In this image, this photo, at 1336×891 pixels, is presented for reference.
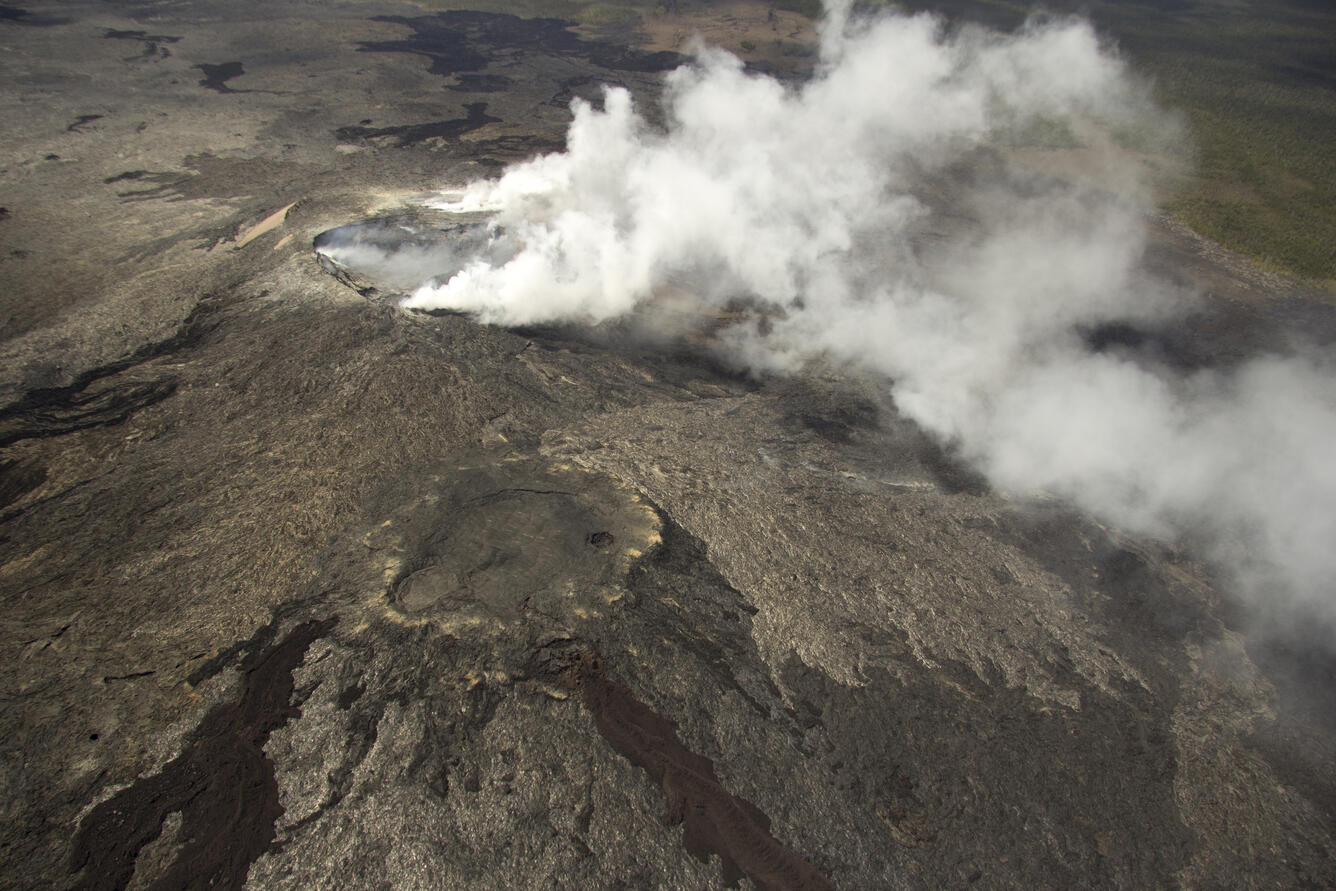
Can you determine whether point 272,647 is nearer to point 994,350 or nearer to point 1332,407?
point 994,350

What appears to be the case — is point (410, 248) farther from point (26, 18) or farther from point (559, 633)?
point (26, 18)

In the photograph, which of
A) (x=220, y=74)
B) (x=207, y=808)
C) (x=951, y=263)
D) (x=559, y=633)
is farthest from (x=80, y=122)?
(x=951, y=263)

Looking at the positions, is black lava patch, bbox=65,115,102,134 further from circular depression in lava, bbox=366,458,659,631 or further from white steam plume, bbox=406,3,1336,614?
circular depression in lava, bbox=366,458,659,631

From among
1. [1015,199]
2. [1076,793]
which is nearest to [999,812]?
[1076,793]

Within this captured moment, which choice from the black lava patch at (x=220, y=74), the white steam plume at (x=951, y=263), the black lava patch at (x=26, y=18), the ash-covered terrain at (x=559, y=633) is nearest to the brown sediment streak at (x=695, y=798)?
the ash-covered terrain at (x=559, y=633)

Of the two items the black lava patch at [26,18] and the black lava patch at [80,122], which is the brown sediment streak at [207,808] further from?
the black lava patch at [26,18]

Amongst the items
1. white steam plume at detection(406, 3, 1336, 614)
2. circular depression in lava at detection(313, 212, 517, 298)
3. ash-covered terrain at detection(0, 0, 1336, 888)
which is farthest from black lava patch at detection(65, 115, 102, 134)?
white steam plume at detection(406, 3, 1336, 614)
